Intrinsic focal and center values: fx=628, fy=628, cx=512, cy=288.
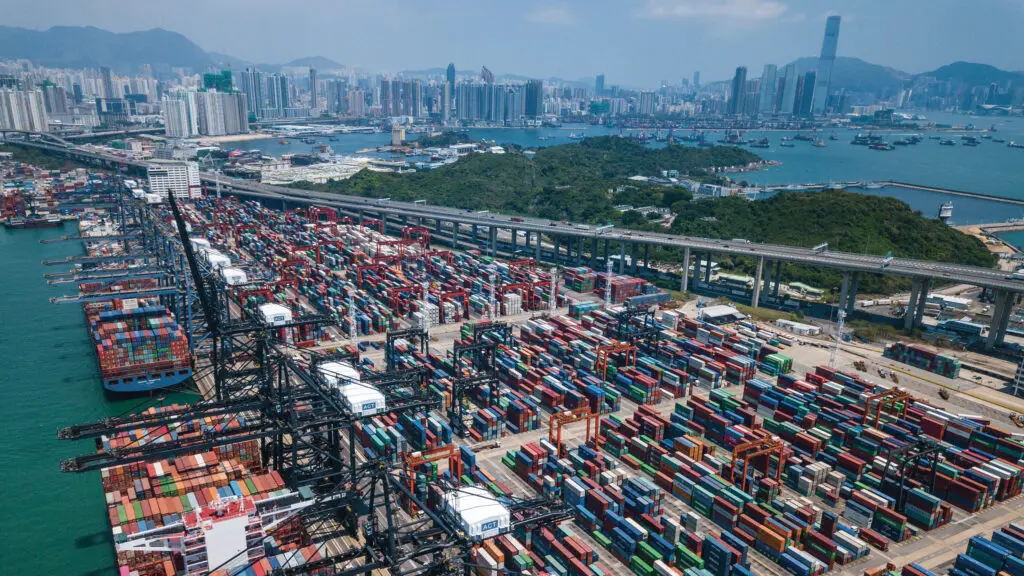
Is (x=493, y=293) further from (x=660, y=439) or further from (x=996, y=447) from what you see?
(x=996, y=447)

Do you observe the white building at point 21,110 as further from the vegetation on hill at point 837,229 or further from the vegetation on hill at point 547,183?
the vegetation on hill at point 837,229

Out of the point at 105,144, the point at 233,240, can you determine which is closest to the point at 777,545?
the point at 233,240

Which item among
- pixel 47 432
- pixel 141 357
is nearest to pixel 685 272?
pixel 141 357

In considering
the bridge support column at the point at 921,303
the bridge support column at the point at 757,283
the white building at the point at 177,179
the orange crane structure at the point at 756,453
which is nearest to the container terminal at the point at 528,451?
the orange crane structure at the point at 756,453

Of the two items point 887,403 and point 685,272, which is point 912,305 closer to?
point 685,272

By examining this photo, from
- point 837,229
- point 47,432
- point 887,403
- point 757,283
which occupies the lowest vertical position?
point 47,432

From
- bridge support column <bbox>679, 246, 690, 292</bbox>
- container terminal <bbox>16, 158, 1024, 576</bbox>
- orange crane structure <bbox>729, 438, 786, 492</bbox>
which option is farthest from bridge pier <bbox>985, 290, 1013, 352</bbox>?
orange crane structure <bbox>729, 438, 786, 492</bbox>

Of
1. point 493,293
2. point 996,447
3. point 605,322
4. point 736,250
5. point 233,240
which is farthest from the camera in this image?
point 233,240
